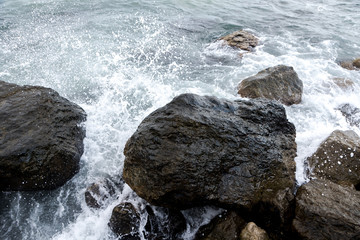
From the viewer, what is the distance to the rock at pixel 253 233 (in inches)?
145

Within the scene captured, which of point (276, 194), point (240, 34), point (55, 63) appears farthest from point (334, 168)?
point (55, 63)

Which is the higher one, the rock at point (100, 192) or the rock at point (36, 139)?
the rock at point (36, 139)

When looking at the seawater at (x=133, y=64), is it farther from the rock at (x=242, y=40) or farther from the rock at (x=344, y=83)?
the rock at (x=242, y=40)

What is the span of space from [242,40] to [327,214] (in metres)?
9.01

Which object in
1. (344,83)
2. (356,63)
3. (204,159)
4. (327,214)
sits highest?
(204,159)

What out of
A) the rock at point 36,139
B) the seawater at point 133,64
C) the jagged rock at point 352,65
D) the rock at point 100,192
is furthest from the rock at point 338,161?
the jagged rock at point 352,65

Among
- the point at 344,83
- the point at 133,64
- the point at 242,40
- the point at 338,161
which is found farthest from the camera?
the point at 242,40

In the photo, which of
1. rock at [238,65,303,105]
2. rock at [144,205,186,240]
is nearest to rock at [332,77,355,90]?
rock at [238,65,303,105]

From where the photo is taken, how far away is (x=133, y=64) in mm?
9414

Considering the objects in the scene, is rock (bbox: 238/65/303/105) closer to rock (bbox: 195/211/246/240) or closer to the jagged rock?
the jagged rock

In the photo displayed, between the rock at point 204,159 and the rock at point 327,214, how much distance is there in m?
0.42

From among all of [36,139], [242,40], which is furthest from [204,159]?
[242,40]

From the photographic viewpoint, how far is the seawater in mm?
4877

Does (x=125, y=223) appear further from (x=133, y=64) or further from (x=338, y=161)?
(x=133, y=64)
